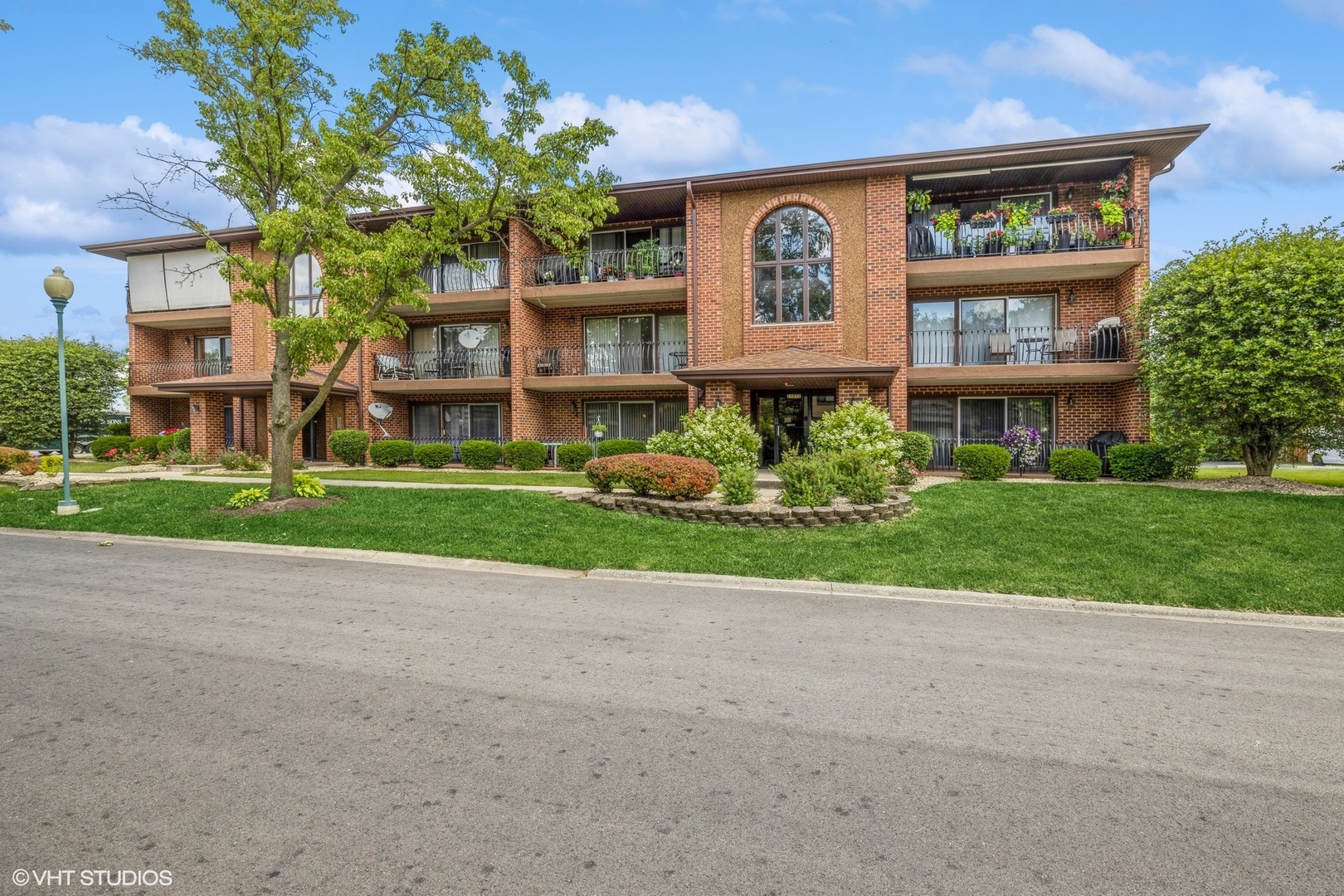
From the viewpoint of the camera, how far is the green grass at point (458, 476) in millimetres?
14875

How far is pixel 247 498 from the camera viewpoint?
11.7 m

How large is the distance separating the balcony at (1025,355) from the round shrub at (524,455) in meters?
10.2

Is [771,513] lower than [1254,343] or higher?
lower

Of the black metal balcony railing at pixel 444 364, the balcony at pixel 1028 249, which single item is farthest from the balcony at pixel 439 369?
the balcony at pixel 1028 249

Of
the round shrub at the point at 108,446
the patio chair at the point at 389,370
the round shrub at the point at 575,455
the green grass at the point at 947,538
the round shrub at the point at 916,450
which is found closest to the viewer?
the green grass at the point at 947,538

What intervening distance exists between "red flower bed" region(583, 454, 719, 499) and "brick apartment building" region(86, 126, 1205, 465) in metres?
4.47

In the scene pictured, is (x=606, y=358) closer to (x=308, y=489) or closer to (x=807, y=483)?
(x=308, y=489)

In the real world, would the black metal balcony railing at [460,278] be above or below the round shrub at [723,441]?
above

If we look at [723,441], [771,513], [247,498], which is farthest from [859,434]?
[247,498]

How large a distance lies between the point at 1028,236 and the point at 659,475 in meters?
11.5

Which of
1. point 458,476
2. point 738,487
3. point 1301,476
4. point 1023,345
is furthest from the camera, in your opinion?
point 1023,345

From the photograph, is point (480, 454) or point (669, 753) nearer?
point (669, 753)

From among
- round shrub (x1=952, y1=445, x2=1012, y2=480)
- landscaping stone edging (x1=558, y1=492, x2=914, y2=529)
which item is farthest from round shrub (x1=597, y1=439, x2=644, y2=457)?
round shrub (x1=952, y1=445, x2=1012, y2=480)

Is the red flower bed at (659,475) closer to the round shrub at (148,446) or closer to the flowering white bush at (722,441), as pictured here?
the flowering white bush at (722,441)
